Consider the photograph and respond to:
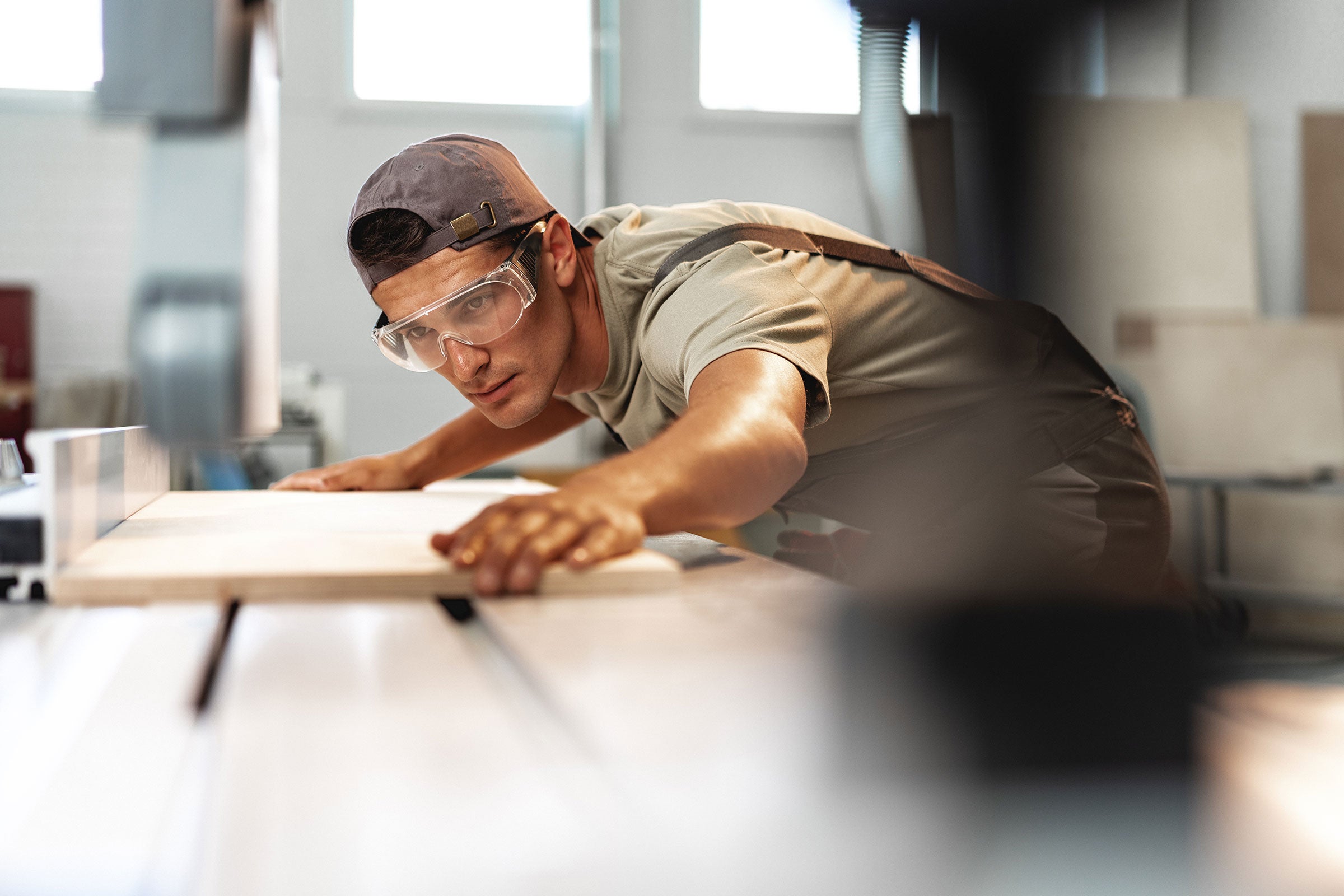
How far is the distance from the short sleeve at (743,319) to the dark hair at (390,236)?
264 millimetres

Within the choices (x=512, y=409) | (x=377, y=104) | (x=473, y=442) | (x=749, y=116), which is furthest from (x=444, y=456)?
(x=749, y=116)

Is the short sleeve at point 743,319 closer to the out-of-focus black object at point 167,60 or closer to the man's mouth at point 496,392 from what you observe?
the man's mouth at point 496,392

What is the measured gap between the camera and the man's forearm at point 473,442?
1501 mm

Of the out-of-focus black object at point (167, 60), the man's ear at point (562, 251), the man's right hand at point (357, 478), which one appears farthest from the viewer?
the man's right hand at point (357, 478)

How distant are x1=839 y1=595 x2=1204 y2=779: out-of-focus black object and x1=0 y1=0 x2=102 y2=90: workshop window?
5104 mm

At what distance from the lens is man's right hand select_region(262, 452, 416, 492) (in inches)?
55.7

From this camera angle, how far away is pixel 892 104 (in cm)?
16

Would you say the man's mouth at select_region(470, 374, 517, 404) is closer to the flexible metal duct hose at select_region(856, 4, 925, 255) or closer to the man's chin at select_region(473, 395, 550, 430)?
the man's chin at select_region(473, 395, 550, 430)

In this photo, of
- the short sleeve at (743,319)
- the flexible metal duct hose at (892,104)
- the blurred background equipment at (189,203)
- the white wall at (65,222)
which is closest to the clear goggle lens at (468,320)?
the short sleeve at (743,319)

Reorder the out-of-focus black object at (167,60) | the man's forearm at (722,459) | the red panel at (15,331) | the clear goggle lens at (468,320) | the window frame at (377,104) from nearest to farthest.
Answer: the out-of-focus black object at (167,60) < the man's forearm at (722,459) < the clear goggle lens at (468,320) < the red panel at (15,331) < the window frame at (377,104)

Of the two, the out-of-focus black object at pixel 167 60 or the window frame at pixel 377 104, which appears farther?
the window frame at pixel 377 104

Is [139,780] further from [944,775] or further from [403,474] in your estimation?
[403,474]

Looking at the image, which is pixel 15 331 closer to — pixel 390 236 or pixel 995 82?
pixel 390 236

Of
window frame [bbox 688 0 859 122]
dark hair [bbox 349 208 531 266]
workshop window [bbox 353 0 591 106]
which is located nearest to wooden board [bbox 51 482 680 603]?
dark hair [bbox 349 208 531 266]
